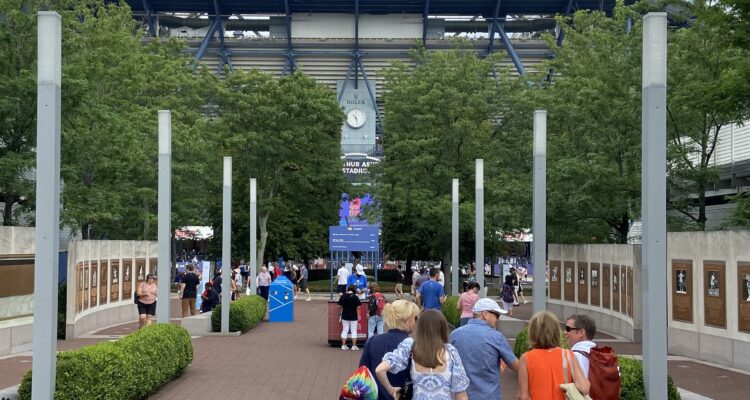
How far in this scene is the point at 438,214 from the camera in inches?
1678

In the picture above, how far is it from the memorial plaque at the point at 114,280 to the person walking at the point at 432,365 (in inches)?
884

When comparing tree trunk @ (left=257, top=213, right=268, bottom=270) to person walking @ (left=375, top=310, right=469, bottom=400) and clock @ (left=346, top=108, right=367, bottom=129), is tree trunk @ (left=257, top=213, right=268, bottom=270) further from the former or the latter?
person walking @ (left=375, top=310, right=469, bottom=400)

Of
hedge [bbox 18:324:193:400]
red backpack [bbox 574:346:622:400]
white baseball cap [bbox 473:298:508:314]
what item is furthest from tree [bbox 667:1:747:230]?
red backpack [bbox 574:346:622:400]

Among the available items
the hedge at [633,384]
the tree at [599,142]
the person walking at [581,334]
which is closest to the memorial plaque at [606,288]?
the tree at [599,142]

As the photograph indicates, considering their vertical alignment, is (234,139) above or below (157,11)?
below

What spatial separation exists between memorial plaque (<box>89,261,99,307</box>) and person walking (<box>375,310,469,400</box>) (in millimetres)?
20771

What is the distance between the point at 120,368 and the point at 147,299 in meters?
11.5

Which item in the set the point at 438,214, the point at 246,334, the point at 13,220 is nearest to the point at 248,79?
the point at 438,214

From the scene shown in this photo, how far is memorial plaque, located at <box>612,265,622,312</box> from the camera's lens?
25.7 m

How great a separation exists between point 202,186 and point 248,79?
7532mm

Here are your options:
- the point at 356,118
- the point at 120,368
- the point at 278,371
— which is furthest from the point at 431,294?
the point at 356,118

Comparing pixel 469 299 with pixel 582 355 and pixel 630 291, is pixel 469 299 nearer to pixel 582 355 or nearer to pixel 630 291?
pixel 630 291

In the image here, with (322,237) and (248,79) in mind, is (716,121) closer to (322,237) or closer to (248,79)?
(248,79)

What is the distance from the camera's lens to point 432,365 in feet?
24.0
